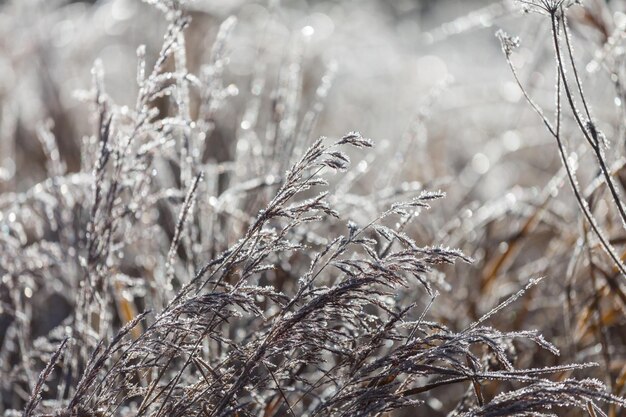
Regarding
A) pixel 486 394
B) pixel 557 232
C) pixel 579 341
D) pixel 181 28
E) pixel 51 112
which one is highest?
pixel 51 112

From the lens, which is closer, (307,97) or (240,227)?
(240,227)

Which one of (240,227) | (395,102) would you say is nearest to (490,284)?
(240,227)

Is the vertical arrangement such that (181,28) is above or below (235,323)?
above

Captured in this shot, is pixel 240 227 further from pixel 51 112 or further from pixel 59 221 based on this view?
pixel 51 112

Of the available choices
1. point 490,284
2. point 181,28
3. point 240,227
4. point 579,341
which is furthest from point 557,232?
point 181,28

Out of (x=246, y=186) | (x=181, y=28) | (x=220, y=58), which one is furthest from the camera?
(x=246, y=186)

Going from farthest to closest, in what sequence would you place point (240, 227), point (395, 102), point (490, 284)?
point (395, 102)
point (490, 284)
point (240, 227)

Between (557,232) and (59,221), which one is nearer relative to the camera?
(59,221)

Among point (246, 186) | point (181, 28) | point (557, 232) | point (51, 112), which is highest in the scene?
point (51, 112)

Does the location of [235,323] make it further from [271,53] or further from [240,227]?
[271,53]
